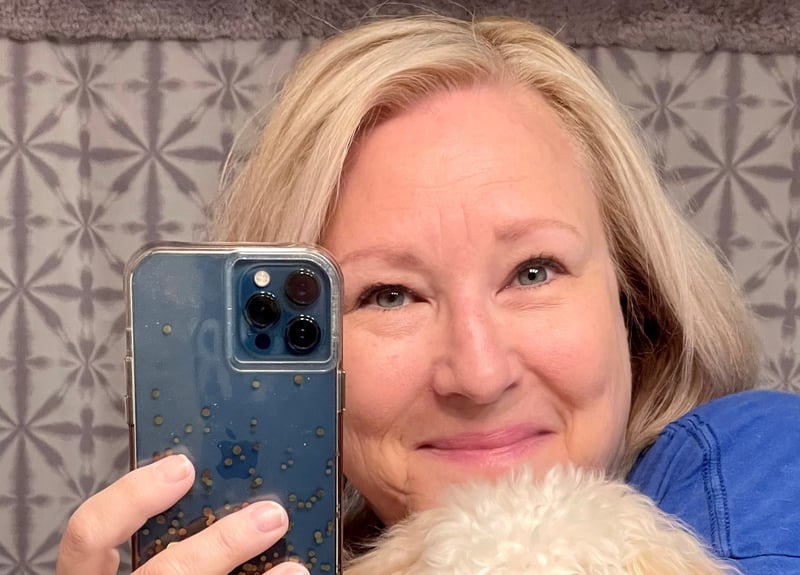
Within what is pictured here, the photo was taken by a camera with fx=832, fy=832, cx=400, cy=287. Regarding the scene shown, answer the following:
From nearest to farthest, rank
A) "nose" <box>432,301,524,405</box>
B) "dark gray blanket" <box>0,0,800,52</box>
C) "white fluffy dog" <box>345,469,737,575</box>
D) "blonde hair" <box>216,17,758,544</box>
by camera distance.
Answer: "white fluffy dog" <box>345,469,737,575</box> → "nose" <box>432,301,524,405</box> → "blonde hair" <box>216,17,758,544</box> → "dark gray blanket" <box>0,0,800,52</box>

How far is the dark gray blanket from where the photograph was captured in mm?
1146

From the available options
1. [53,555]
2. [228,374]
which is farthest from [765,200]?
[53,555]

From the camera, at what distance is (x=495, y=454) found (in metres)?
0.62

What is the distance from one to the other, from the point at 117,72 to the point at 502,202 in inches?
30.8

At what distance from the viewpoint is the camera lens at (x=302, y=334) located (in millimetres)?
510

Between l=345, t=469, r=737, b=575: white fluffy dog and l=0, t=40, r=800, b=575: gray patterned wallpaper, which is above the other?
l=0, t=40, r=800, b=575: gray patterned wallpaper

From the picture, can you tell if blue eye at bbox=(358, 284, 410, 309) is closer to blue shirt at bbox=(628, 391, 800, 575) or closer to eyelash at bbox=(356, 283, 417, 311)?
eyelash at bbox=(356, 283, 417, 311)

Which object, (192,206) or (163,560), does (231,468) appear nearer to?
(163,560)

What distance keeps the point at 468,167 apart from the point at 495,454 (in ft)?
0.72

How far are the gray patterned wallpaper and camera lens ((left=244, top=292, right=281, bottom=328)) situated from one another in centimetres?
74

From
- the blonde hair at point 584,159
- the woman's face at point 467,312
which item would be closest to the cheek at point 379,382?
the woman's face at point 467,312

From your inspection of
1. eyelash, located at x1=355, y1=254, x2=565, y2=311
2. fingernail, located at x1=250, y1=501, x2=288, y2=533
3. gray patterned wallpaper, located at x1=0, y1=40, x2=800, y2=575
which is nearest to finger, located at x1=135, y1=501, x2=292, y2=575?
fingernail, located at x1=250, y1=501, x2=288, y2=533

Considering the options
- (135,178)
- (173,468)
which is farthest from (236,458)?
(135,178)

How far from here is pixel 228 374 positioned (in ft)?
1.63
